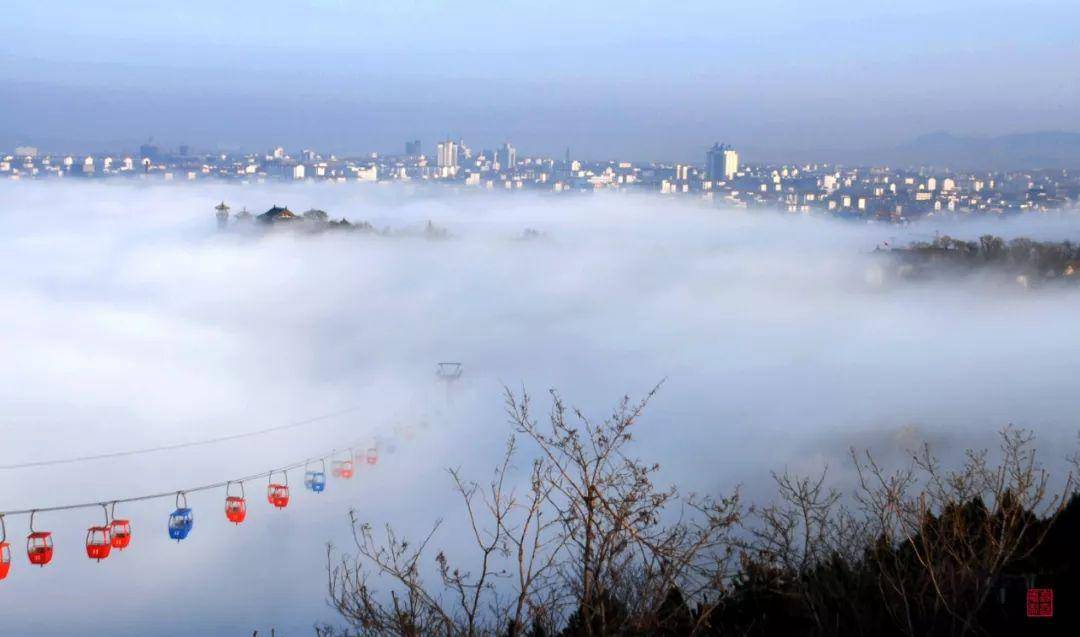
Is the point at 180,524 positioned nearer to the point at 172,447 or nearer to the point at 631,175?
the point at 172,447

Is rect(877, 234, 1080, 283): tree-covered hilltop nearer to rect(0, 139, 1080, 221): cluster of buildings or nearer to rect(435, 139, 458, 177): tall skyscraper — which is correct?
rect(0, 139, 1080, 221): cluster of buildings

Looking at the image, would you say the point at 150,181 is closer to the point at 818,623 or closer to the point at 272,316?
the point at 272,316

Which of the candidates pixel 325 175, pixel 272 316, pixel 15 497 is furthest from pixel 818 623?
pixel 325 175

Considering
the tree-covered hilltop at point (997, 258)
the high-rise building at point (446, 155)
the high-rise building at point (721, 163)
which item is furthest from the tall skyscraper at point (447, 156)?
the tree-covered hilltop at point (997, 258)

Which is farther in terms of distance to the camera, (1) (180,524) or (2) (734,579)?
Answer: (1) (180,524)

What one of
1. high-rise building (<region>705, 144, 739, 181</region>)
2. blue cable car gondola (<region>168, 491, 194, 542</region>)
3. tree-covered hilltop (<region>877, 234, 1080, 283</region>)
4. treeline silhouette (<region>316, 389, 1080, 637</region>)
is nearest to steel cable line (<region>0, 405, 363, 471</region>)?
tree-covered hilltop (<region>877, 234, 1080, 283</region>)

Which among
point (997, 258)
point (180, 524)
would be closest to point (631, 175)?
point (997, 258)
